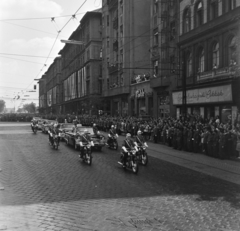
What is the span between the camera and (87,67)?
73.6 m

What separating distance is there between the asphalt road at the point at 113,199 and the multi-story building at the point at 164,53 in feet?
75.1

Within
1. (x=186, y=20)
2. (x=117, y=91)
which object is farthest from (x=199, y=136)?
(x=117, y=91)

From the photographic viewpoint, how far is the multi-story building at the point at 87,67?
68688 mm

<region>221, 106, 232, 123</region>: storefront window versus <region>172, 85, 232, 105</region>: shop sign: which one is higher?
<region>172, 85, 232, 105</region>: shop sign

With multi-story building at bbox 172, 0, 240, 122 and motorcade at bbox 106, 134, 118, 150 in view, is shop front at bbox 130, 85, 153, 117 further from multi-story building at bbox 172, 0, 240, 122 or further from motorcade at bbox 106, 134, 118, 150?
motorcade at bbox 106, 134, 118, 150

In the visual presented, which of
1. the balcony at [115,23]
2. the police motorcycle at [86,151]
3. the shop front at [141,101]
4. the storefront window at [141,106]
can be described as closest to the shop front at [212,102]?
the shop front at [141,101]

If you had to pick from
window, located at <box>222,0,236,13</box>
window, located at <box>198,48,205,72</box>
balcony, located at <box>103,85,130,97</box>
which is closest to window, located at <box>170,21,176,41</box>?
window, located at <box>198,48,205,72</box>

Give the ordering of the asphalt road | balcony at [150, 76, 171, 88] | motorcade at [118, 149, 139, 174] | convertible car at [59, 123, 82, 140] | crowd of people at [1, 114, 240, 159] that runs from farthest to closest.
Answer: balcony at [150, 76, 171, 88] < convertible car at [59, 123, 82, 140] < crowd of people at [1, 114, 240, 159] < motorcade at [118, 149, 139, 174] < the asphalt road

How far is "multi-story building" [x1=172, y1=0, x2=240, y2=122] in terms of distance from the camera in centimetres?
2456

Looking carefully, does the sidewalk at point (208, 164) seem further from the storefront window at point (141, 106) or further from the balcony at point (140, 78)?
the storefront window at point (141, 106)

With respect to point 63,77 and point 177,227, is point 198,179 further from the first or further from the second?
point 63,77

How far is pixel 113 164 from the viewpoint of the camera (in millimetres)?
14984

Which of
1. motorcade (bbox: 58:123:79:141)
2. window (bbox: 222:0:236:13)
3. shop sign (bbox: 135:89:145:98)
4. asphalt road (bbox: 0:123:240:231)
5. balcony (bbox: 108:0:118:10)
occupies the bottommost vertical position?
asphalt road (bbox: 0:123:240:231)

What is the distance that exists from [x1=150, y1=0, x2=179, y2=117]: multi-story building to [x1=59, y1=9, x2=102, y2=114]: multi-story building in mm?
22473
